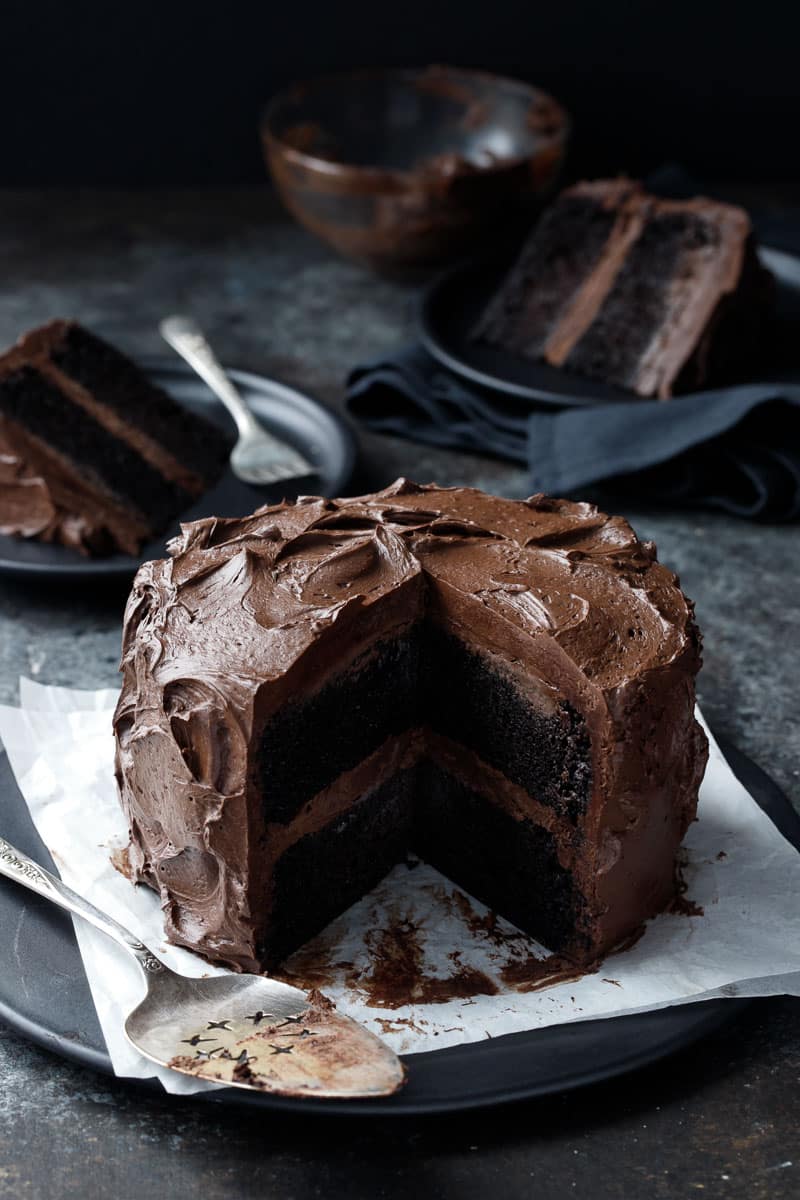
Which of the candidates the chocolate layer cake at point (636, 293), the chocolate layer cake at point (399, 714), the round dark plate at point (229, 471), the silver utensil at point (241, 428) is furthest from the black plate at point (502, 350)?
the chocolate layer cake at point (399, 714)

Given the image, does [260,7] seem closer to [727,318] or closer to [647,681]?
[727,318]

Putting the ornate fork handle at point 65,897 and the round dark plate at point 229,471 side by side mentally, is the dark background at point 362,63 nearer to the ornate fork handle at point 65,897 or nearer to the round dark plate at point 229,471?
the round dark plate at point 229,471

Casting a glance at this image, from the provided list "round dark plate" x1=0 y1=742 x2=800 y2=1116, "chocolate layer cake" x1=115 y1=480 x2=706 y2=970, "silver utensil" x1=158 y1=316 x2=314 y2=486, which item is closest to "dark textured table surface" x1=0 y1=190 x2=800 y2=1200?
"round dark plate" x1=0 y1=742 x2=800 y2=1116

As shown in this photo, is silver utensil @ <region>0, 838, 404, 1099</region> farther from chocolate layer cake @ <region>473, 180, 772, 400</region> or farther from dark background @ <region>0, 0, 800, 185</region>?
dark background @ <region>0, 0, 800, 185</region>

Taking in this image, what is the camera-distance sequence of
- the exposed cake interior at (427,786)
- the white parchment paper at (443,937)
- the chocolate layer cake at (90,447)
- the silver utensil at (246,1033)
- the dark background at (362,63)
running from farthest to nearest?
the dark background at (362,63) < the chocolate layer cake at (90,447) < the exposed cake interior at (427,786) < the white parchment paper at (443,937) < the silver utensil at (246,1033)

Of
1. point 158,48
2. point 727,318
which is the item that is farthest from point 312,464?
point 158,48
